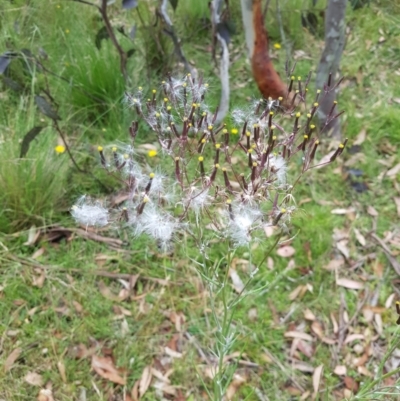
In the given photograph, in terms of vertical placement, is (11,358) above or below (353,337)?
above

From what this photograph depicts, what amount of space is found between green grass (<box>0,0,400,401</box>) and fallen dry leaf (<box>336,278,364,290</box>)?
27 mm

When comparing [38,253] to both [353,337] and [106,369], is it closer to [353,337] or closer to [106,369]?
[106,369]

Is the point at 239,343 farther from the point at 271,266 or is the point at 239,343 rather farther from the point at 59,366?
the point at 59,366

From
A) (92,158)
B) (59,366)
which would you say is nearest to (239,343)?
(59,366)

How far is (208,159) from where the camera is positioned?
317 centimetres

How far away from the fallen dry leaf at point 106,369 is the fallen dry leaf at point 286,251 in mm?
1025

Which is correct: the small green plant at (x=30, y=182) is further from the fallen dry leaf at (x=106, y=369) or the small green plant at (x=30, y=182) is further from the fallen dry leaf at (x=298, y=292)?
the fallen dry leaf at (x=298, y=292)

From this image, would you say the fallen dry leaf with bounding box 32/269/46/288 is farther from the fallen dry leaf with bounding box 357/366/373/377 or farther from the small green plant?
the fallen dry leaf with bounding box 357/366/373/377

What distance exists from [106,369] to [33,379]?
1.03 feet

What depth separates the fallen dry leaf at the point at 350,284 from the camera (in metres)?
2.65

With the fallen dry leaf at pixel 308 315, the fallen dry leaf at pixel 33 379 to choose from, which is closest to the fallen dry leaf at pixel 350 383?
the fallen dry leaf at pixel 308 315

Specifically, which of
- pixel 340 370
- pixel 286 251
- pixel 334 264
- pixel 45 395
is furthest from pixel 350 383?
pixel 45 395

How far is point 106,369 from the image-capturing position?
2336mm

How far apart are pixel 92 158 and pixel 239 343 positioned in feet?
4.62
